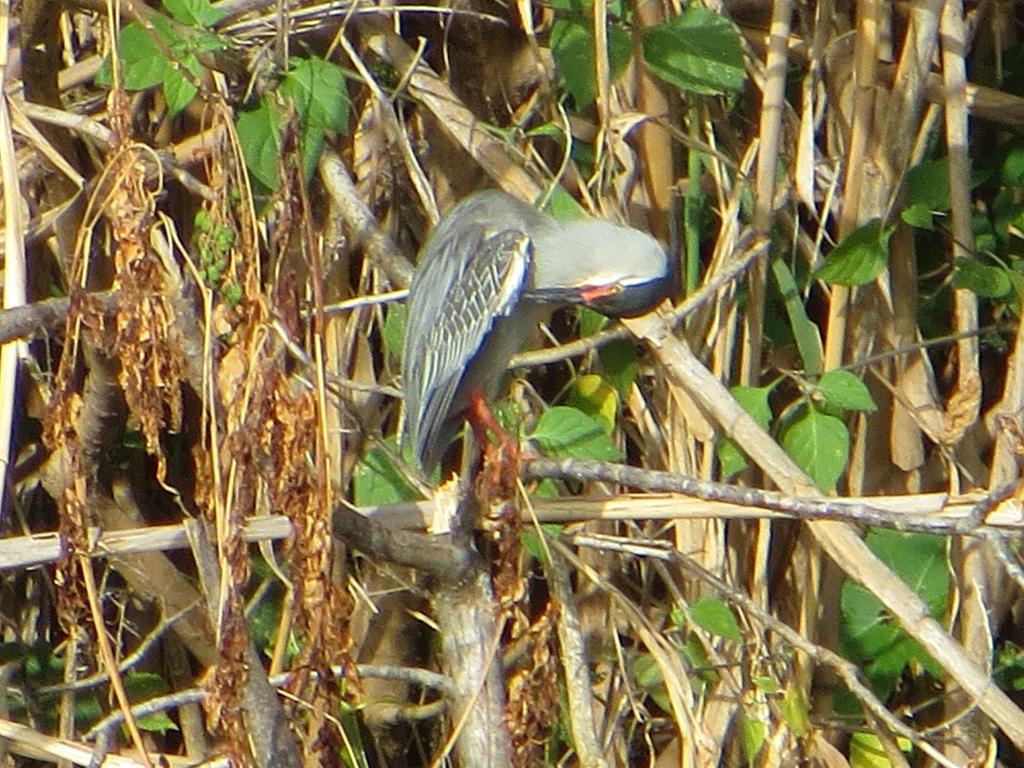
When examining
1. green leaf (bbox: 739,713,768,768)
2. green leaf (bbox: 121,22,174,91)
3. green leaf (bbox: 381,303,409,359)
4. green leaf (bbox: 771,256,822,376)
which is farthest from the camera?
green leaf (bbox: 381,303,409,359)

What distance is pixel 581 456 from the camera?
7.30ft

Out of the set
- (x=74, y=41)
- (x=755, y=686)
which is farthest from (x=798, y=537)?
(x=74, y=41)

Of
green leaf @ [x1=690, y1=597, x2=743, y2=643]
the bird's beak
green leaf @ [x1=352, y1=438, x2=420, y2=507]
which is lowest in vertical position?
green leaf @ [x1=690, y1=597, x2=743, y2=643]

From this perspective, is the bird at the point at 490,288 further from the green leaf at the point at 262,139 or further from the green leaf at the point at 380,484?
the green leaf at the point at 262,139

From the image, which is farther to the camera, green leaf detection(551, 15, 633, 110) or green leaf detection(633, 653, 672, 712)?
green leaf detection(633, 653, 672, 712)

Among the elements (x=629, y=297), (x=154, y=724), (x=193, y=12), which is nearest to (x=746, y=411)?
(x=629, y=297)

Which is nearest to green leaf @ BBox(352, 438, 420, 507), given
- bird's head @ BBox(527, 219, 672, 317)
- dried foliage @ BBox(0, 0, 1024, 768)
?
dried foliage @ BBox(0, 0, 1024, 768)

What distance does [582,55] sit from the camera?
2359 mm

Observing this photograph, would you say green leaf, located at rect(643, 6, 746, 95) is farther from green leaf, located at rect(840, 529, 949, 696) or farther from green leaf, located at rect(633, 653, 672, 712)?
green leaf, located at rect(633, 653, 672, 712)

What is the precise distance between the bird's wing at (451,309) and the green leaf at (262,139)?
32cm

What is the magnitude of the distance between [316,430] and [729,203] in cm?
114

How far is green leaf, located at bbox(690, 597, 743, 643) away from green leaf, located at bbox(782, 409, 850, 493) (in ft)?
0.75

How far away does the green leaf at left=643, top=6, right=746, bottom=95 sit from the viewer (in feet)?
7.61

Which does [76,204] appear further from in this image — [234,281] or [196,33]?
[234,281]
